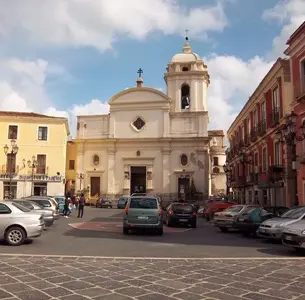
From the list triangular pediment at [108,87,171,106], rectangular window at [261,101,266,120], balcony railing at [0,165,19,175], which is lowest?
balcony railing at [0,165,19,175]

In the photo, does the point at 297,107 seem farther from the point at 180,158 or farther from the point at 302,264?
the point at 180,158

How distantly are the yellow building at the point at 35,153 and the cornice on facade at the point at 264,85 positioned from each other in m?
20.7

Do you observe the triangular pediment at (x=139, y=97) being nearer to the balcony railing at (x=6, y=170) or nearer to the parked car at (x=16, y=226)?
the balcony railing at (x=6, y=170)

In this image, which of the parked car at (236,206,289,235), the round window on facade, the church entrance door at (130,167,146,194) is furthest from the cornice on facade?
the church entrance door at (130,167,146,194)

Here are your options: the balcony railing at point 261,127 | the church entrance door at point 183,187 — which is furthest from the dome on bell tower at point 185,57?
the balcony railing at point 261,127

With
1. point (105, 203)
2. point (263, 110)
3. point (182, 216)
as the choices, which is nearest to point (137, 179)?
point (105, 203)

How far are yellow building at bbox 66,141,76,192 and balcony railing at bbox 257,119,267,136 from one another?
28.5 meters

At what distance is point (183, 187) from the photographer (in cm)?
5050

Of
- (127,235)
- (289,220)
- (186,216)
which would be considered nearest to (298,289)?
(289,220)

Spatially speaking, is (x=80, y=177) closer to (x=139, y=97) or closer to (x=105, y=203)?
(x=105, y=203)

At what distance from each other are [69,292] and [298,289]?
397cm

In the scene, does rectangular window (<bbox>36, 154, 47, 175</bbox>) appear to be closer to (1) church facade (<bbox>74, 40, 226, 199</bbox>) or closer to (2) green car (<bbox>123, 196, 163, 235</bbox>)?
(1) church facade (<bbox>74, 40, 226, 199</bbox>)

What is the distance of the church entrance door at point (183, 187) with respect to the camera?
162ft

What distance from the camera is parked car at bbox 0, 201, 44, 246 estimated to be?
12805 millimetres
